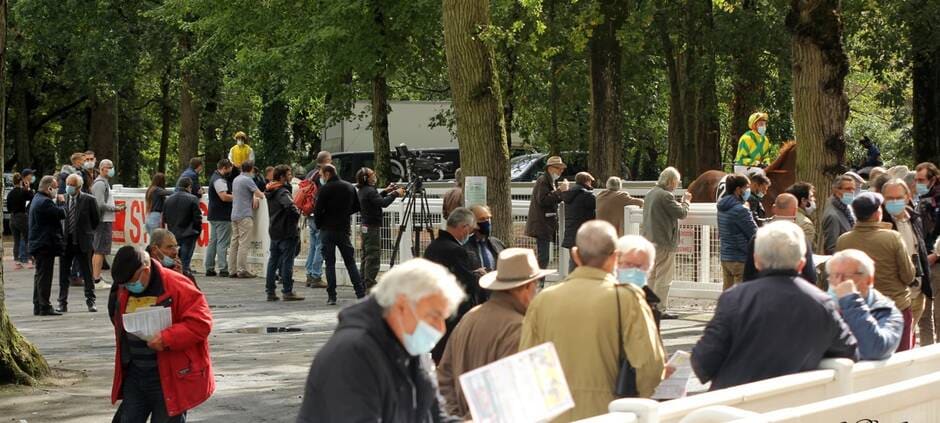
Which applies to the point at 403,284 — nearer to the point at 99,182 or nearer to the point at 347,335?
the point at 347,335

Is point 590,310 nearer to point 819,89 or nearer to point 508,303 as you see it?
point 508,303

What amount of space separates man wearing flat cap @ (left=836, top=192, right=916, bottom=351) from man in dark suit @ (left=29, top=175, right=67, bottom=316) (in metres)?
11.4

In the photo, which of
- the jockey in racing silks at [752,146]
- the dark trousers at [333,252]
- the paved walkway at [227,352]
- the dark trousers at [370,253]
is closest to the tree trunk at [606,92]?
the paved walkway at [227,352]

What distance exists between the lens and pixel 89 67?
4159 cm

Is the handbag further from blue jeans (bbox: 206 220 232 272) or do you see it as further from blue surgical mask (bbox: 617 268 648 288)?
blue jeans (bbox: 206 220 232 272)

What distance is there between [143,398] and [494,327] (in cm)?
217

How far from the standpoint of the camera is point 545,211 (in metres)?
20.2

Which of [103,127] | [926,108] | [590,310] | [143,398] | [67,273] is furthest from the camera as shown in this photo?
[103,127]

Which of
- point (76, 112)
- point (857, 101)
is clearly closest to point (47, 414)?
point (76, 112)

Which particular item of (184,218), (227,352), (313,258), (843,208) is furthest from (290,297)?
(843,208)

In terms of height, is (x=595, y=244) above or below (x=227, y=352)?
above

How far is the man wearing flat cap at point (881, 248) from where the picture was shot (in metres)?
10.9

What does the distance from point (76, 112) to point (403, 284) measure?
5556 cm

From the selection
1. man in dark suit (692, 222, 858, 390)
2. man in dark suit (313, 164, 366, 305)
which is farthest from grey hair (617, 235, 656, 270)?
man in dark suit (313, 164, 366, 305)
